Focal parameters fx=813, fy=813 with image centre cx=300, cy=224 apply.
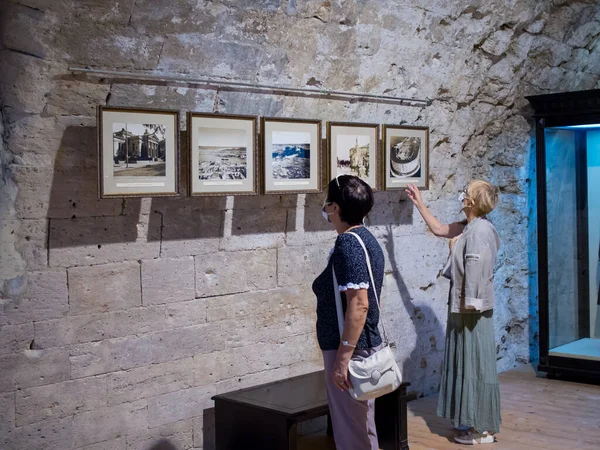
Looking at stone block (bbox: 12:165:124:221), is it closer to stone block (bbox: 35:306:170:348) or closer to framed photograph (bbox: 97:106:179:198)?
framed photograph (bbox: 97:106:179:198)

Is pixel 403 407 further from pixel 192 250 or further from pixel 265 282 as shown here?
pixel 192 250

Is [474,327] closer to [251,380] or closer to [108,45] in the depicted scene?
[251,380]

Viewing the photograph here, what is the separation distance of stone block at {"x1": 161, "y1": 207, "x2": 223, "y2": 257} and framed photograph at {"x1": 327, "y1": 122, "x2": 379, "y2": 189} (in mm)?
1018

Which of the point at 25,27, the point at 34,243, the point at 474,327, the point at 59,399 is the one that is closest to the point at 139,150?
the point at 34,243

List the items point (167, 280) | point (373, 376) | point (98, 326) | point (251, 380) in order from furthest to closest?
point (251, 380) < point (167, 280) < point (98, 326) < point (373, 376)

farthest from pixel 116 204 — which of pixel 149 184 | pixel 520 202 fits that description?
pixel 520 202

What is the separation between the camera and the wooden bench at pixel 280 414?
15.0ft

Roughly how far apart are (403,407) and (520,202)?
3.09 meters

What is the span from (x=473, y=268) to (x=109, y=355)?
2464 millimetres

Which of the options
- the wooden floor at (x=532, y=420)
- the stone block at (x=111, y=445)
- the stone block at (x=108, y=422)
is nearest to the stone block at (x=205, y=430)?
the stone block at (x=108, y=422)

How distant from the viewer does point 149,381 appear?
4750 millimetres

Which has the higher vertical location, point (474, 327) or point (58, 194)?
point (58, 194)

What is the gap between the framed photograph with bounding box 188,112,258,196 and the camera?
191 inches

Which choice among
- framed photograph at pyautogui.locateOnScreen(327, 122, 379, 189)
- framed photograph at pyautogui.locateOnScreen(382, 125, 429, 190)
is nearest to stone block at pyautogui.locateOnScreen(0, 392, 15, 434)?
framed photograph at pyautogui.locateOnScreen(327, 122, 379, 189)
